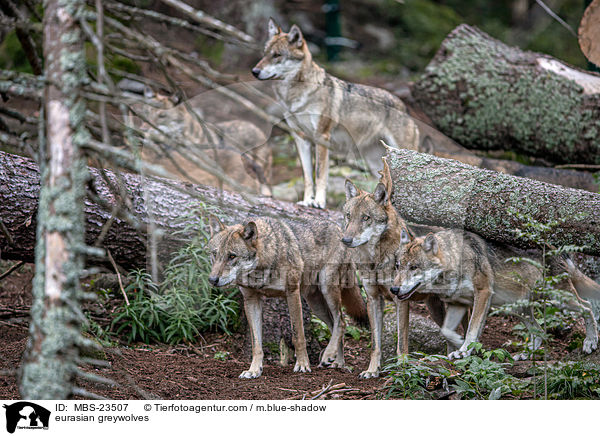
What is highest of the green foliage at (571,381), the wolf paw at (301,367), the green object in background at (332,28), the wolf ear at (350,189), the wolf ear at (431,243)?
the green object in background at (332,28)

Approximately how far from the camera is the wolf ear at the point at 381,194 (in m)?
6.15

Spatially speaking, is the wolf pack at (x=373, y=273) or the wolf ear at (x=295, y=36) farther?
the wolf ear at (x=295, y=36)

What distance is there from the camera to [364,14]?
63.4ft

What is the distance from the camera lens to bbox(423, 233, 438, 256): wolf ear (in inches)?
236

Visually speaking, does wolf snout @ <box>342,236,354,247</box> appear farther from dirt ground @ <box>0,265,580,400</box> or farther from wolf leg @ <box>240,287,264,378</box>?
dirt ground @ <box>0,265,580,400</box>

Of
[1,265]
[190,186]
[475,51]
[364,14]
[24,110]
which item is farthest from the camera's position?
[364,14]

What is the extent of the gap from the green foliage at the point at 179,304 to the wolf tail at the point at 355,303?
51.5 inches

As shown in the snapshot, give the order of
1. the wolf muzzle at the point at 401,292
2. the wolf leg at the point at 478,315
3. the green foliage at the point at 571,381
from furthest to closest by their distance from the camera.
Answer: the wolf leg at the point at 478,315 < the wolf muzzle at the point at 401,292 < the green foliage at the point at 571,381

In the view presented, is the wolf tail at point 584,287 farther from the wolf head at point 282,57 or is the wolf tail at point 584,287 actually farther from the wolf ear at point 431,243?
the wolf head at point 282,57
